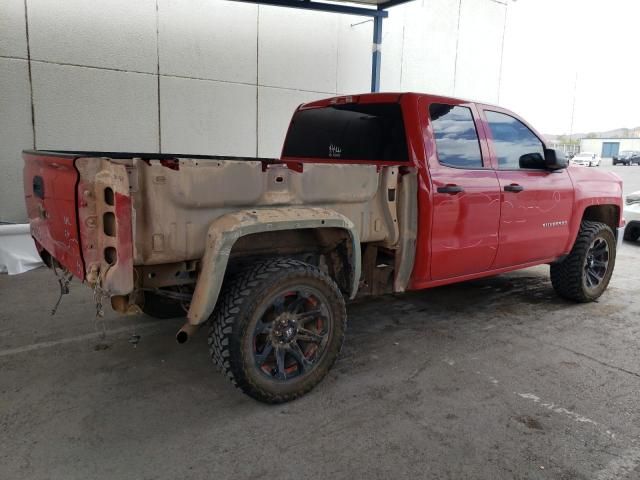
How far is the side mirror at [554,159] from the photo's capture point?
4602mm

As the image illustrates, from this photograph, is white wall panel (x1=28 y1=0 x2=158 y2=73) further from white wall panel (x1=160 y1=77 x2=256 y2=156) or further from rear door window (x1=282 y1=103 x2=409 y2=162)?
rear door window (x1=282 y1=103 x2=409 y2=162)

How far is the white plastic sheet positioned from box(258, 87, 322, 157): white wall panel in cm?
389

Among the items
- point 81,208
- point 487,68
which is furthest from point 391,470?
point 487,68

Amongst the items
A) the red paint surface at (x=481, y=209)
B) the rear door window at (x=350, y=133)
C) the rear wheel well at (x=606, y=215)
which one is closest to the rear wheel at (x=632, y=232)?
the rear wheel well at (x=606, y=215)

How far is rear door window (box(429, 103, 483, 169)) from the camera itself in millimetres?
3951

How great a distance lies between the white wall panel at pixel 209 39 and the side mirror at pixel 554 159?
17.7 ft

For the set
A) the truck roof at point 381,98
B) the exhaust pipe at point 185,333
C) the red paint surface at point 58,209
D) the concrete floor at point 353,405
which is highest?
the truck roof at point 381,98

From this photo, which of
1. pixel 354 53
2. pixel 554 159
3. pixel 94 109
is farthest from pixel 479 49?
pixel 94 109

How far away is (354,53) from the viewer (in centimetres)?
964

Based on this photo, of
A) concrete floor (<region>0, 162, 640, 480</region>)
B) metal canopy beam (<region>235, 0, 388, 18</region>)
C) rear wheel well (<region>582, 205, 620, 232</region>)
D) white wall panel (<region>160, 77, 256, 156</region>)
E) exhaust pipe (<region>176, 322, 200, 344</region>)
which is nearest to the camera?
concrete floor (<region>0, 162, 640, 480</region>)

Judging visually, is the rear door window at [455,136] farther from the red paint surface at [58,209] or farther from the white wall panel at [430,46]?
the white wall panel at [430,46]

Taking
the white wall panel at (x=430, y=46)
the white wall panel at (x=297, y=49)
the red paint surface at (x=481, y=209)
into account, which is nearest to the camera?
the red paint surface at (x=481, y=209)

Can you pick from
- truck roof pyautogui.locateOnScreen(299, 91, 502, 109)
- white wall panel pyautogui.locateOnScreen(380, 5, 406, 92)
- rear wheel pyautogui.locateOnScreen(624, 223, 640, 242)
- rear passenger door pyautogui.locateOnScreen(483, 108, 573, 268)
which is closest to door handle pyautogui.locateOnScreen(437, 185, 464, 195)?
rear passenger door pyautogui.locateOnScreen(483, 108, 573, 268)

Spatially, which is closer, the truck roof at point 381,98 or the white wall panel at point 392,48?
the truck roof at point 381,98
